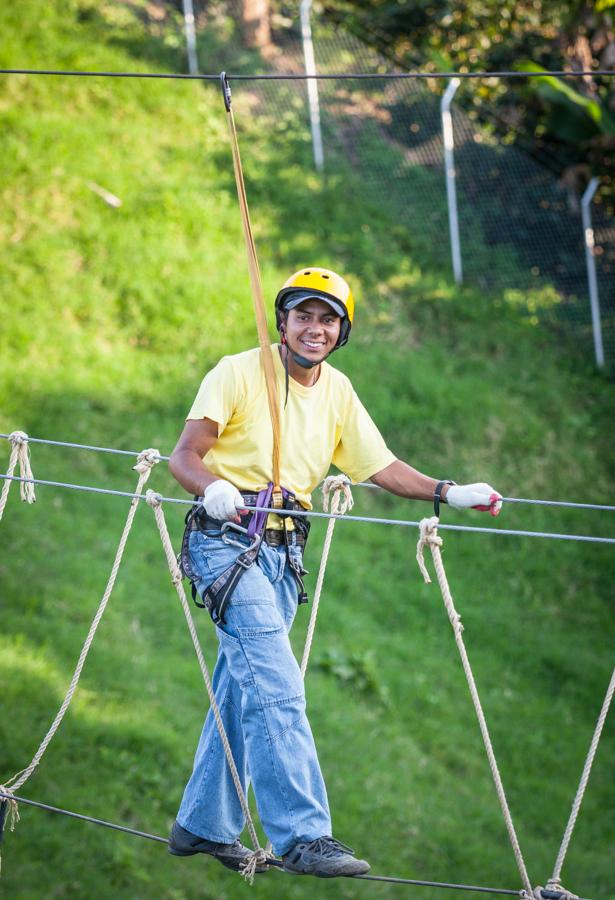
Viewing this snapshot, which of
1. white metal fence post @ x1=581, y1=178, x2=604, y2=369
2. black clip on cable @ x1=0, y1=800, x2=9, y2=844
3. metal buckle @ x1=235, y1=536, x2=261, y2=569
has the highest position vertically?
white metal fence post @ x1=581, y1=178, x2=604, y2=369

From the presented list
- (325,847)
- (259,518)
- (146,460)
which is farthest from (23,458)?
(325,847)

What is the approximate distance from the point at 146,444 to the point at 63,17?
13.5ft

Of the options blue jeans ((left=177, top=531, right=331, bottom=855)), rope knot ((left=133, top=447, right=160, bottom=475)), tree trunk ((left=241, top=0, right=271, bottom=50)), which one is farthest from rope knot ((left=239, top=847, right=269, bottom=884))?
tree trunk ((left=241, top=0, right=271, bottom=50))

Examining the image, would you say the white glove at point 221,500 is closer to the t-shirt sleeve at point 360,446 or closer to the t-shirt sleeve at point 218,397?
the t-shirt sleeve at point 218,397

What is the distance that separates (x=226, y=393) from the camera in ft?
10.1

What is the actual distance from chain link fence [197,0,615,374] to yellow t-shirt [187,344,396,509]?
6052 mm

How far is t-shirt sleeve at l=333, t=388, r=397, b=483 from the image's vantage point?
339cm

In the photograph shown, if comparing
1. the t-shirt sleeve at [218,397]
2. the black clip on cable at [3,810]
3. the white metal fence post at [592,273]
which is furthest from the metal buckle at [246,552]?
the white metal fence post at [592,273]

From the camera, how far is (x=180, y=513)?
23.7ft

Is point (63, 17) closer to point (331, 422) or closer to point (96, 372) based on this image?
point (96, 372)

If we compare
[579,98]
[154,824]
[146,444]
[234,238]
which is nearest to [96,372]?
[146,444]

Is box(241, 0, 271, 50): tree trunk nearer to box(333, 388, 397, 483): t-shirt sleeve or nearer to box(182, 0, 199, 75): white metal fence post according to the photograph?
box(182, 0, 199, 75): white metal fence post

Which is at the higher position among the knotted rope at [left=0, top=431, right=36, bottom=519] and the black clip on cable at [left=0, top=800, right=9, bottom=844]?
the knotted rope at [left=0, top=431, right=36, bottom=519]

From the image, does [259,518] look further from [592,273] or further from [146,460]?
[592,273]
